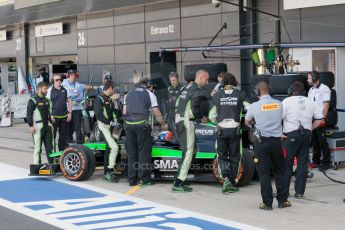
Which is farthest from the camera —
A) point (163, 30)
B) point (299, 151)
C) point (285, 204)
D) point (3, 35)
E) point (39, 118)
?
point (3, 35)

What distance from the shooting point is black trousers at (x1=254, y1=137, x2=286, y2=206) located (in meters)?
8.69

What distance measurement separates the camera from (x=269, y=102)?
880cm

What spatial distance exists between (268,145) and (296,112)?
0.82 m

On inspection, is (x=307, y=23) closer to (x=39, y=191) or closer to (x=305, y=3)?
(x=305, y=3)

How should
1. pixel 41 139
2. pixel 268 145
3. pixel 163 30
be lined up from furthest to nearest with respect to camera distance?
pixel 163 30 < pixel 41 139 < pixel 268 145

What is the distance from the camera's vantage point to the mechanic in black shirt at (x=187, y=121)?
9969mm

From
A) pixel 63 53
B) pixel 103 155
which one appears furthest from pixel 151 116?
pixel 63 53

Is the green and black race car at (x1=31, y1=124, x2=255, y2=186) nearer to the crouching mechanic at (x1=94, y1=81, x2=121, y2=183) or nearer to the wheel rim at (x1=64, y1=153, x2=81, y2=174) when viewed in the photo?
the wheel rim at (x1=64, y1=153, x2=81, y2=174)

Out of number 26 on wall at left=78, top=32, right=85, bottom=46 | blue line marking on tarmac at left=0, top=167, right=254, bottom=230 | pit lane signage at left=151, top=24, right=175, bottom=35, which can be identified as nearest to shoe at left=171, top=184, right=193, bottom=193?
blue line marking on tarmac at left=0, top=167, right=254, bottom=230

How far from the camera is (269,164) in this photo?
877 cm

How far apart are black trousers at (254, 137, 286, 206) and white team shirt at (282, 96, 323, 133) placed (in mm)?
Result: 582

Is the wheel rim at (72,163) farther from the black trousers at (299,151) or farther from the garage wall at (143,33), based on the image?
the garage wall at (143,33)

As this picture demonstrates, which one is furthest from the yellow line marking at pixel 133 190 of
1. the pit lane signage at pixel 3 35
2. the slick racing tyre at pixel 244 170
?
the pit lane signage at pixel 3 35

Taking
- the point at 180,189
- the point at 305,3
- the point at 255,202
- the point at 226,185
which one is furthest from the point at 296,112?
the point at 305,3
